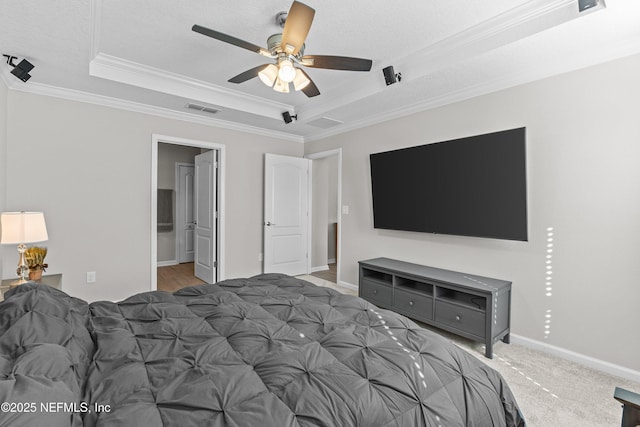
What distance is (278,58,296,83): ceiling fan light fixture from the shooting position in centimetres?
229

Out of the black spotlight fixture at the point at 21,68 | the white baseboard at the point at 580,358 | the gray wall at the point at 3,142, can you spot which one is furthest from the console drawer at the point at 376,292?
the black spotlight fixture at the point at 21,68

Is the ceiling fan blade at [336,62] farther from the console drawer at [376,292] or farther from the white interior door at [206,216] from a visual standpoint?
the white interior door at [206,216]

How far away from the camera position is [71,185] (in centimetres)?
352

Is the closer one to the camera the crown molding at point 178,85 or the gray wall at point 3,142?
the gray wall at point 3,142

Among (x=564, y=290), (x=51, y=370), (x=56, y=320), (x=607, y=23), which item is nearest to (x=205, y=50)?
(x=56, y=320)

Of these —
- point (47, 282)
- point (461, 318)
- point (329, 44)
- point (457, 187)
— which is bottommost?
point (461, 318)

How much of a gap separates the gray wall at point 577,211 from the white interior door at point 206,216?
11.1 ft

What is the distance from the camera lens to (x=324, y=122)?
457 centimetres

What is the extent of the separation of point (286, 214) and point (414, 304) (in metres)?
2.71

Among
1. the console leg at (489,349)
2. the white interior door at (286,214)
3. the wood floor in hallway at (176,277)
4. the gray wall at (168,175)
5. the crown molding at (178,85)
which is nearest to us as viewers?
the console leg at (489,349)

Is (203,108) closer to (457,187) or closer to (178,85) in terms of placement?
(178,85)

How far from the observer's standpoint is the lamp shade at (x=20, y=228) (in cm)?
243

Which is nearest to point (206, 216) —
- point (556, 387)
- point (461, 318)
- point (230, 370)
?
point (461, 318)

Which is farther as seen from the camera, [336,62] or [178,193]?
[178,193]
